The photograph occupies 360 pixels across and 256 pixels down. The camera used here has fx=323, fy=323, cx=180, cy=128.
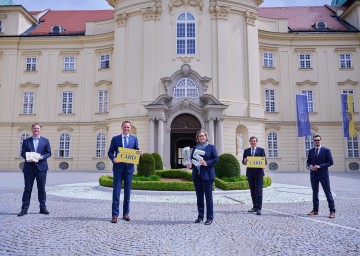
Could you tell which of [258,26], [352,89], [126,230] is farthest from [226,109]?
[126,230]

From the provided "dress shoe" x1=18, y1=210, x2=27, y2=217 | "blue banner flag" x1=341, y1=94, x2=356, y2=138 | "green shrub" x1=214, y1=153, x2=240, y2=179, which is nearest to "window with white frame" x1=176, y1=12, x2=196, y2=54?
"blue banner flag" x1=341, y1=94, x2=356, y2=138

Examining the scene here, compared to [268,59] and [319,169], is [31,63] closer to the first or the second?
[268,59]

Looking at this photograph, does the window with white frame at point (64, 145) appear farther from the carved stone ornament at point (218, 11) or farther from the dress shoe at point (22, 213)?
the dress shoe at point (22, 213)

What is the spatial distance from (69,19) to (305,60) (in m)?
24.2

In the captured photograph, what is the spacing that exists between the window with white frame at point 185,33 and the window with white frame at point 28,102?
49.5 feet

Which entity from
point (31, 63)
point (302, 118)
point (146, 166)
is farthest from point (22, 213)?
point (31, 63)

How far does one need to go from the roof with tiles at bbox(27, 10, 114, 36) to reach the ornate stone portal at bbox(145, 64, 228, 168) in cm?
1319

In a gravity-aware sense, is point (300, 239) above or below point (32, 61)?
below

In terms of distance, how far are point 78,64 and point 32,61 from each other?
14.6 ft

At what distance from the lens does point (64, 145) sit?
29.5 m

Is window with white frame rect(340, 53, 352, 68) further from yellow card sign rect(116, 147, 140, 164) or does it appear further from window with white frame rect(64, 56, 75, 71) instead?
yellow card sign rect(116, 147, 140, 164)

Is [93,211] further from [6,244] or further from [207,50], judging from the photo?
[207,50]

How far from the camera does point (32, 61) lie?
30.7m

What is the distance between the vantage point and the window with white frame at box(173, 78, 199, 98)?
2406cm
